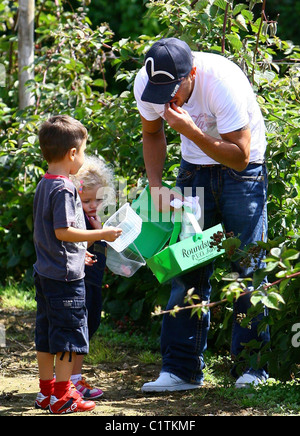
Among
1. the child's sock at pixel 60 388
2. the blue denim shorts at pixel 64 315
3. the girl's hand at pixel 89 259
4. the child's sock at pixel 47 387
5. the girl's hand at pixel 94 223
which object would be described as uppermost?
the girl's hand at pixel 94 223

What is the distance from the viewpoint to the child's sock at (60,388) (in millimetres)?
2982

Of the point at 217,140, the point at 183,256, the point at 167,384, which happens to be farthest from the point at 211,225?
the point at 167,384

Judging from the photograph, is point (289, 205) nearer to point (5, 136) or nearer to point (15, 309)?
point (15, 309)

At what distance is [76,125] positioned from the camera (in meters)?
3.05

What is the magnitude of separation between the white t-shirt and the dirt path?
1034mm

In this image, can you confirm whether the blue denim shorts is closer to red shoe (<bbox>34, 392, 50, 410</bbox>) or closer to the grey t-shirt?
the grey t-shirt

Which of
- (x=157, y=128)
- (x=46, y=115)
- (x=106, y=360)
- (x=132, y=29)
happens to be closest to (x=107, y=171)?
(x=157, y=128)

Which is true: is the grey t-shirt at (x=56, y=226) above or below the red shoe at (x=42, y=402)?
above

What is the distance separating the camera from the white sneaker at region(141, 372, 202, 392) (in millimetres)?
3307

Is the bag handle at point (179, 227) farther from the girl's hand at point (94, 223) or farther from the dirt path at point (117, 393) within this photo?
the dirt path at point (117, 393)

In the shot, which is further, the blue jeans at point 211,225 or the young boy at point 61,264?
the blue jeans at point 211,225

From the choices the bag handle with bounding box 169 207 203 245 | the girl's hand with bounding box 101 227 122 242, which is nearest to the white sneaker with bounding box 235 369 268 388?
the bag handle with bounding box 169 207 203 245

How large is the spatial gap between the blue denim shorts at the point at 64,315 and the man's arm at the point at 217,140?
74 cm

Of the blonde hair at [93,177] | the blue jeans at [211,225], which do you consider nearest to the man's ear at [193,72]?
the blue jeans at [211,225]
